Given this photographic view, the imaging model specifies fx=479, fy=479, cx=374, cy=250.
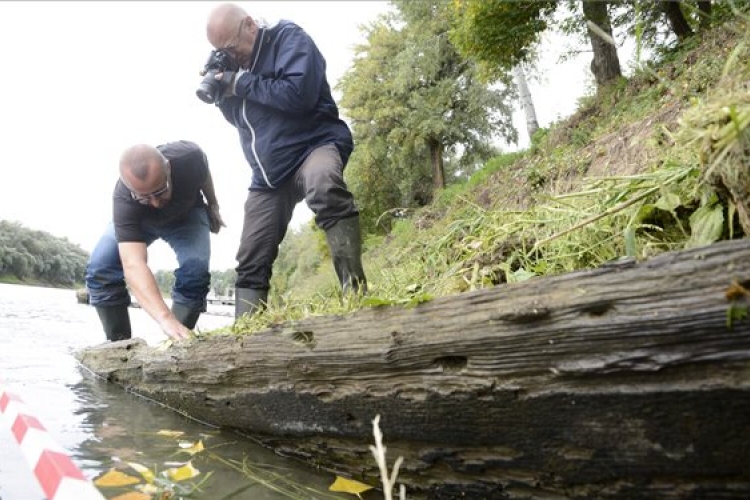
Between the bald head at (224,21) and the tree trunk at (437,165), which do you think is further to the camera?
the tree trunk at (437,165)

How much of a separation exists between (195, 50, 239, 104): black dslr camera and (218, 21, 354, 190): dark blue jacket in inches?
7.0

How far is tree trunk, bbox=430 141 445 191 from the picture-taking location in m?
21.9

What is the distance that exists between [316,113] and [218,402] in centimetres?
198

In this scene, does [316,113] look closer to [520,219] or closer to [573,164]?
[520,219]

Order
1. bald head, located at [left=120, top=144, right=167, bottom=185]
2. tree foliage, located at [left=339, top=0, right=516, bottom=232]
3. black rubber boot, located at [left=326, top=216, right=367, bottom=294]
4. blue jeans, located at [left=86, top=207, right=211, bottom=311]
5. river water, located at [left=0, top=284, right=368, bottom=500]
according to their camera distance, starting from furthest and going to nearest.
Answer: tree foliage, located at [left=339, top=0, right=516, bottom=232], blue jeans, located at [left=86, top=207, right=211, bottom=311], bald head, located at [left=120, top=144, right=167, bottom=185], black rubber boot, located at [left=326, top=216, right=367, bottom=294], river water, located at [left=0, top=284, right=368, bottom=500]

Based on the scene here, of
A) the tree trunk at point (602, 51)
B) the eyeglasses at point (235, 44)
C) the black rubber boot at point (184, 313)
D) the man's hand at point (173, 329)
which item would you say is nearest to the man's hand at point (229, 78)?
the eyeglasses at point (235, 44)

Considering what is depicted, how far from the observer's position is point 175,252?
15.8 ft

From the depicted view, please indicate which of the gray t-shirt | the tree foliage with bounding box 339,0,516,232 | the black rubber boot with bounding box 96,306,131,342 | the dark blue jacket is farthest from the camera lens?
the tree foliage with bounding box 339,0,516,232

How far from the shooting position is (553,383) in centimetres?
120

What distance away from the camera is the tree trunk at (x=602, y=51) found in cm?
998

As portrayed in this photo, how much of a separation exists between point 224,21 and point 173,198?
188 centimetres

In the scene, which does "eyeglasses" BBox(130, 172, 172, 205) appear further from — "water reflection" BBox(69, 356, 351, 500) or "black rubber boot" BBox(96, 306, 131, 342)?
"water reflection" BBox(69, 356, 351, 500)

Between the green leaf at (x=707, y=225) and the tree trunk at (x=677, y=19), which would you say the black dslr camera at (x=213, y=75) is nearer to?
the green leaf at (x=707, y=225)

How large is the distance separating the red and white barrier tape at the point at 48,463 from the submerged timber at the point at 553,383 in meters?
0.85
